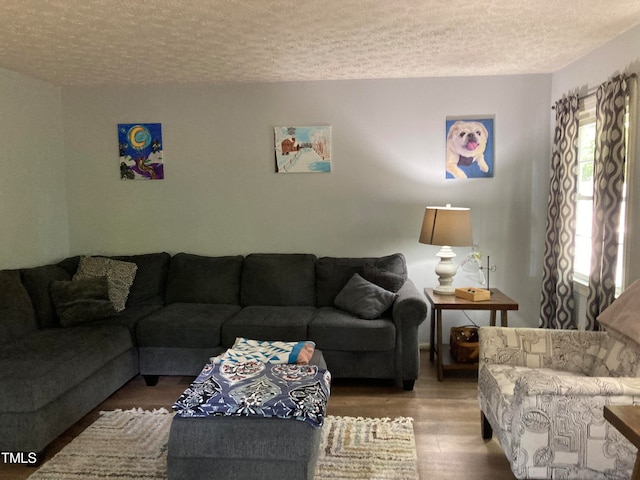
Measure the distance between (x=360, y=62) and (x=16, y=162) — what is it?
278 cm

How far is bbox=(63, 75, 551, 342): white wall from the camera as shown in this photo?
400 centimetres

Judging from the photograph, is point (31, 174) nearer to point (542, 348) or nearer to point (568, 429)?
point (542, 348)

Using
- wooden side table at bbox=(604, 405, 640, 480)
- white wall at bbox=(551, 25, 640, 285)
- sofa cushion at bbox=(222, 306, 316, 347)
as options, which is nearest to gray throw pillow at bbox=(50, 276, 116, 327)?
sofa cushion at bbox=(222, 306, 316, 347)

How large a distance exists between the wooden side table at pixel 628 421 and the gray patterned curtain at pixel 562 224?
2012 mm

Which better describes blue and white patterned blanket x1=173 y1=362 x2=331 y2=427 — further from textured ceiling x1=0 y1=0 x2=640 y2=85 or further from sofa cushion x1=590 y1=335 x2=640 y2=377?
textured ceiling x1=0 y1=0 x2=640 y2=85

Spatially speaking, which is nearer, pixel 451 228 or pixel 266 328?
pixel 266 328

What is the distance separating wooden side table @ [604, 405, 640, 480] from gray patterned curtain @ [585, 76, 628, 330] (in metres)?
1.50

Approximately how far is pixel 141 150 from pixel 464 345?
317 centimetres

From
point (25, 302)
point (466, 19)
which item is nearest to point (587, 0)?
point (466, 19)

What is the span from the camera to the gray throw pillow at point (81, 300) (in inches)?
132

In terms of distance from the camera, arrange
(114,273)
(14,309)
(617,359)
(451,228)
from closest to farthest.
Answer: (617,359)
(14,309)
(451,228)
(114,273)

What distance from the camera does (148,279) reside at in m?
4.00

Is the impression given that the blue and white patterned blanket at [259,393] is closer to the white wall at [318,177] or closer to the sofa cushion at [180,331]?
the sofa cushion at [180,331]

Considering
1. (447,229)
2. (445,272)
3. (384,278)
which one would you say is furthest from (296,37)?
(445,272)
